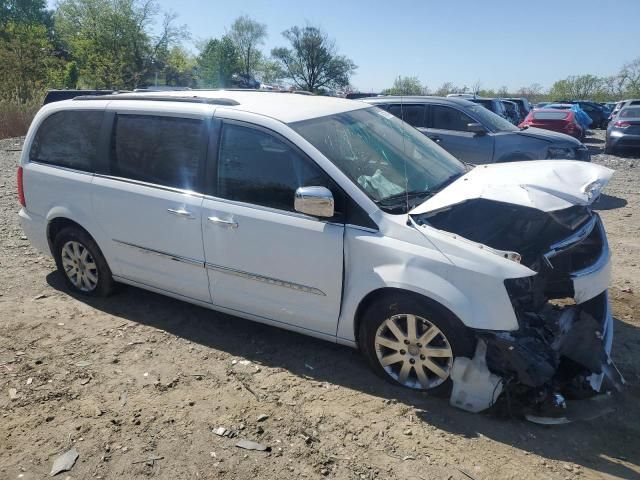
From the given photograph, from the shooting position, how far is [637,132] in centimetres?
1542

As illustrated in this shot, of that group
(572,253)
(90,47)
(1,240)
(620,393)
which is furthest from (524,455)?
(90,47)

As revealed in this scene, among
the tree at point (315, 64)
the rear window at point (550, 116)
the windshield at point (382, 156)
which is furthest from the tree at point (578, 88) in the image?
the windshield at point (382, 156)

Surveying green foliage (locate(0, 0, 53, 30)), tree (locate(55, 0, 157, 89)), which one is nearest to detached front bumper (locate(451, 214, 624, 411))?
tree (locate(55, 0, 157, 89))

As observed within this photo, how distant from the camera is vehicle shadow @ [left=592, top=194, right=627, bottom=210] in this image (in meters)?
8.77

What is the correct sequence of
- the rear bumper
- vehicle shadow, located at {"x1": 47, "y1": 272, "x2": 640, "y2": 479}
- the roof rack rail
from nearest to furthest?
vehicle shadow, located at {"x1": 47, "y1": 272, "x2": 640, "y2": 479}
the roof rack rail
the rear bumper

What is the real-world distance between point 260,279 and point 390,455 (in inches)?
57.0

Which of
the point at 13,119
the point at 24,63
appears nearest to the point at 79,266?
the point at 13,119

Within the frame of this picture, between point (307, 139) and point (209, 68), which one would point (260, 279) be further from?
point (209, 68)

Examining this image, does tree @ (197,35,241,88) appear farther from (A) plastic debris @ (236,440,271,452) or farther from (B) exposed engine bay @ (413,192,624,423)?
(A) plastic debris @ (236,440,271,452)

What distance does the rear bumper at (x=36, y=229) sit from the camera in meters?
4.71

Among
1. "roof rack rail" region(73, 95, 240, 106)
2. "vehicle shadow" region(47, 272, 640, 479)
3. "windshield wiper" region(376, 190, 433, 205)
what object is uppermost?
"roof rack rail" region(73, 95, 240, 106)

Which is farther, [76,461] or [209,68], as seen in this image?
[209,68]

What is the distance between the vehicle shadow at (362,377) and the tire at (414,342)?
116 millimetres

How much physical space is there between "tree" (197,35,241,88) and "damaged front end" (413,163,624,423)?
41.5 metres
